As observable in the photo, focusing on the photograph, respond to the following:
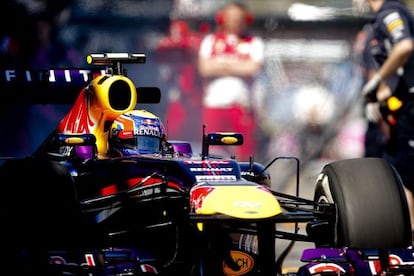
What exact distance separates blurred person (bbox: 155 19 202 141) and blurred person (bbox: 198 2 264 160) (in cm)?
33

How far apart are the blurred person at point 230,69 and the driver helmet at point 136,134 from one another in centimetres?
728

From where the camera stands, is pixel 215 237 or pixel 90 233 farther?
pixel 90 233

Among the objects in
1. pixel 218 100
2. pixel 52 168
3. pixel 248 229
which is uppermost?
pixel 52 168

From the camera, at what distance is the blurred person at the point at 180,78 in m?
15.3

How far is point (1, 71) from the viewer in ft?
26.2

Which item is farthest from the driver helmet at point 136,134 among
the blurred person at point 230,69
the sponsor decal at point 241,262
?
the blurred person at point 230,69

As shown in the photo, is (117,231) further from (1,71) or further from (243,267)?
(1,71)

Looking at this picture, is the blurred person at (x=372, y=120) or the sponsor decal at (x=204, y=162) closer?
the sponsor decal at (x=204, y=162)

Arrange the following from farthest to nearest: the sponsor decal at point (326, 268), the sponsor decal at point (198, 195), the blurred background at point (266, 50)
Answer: the blurred background at point (266, 50), the sponsor decal at point (326, 268), the sponsor decal at point (198, 195)

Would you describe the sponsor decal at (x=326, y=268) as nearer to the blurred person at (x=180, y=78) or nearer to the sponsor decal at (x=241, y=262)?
the sponsor decal at (x=241, y=262)

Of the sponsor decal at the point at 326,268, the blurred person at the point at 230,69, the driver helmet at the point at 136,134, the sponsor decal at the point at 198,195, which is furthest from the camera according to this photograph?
the blurred person at the point at 230,69

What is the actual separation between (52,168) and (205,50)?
8.92 meters

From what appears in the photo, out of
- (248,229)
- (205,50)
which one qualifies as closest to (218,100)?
(205,50)

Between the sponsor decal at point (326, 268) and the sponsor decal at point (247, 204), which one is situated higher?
the sponsor decal at point (247, 204)
